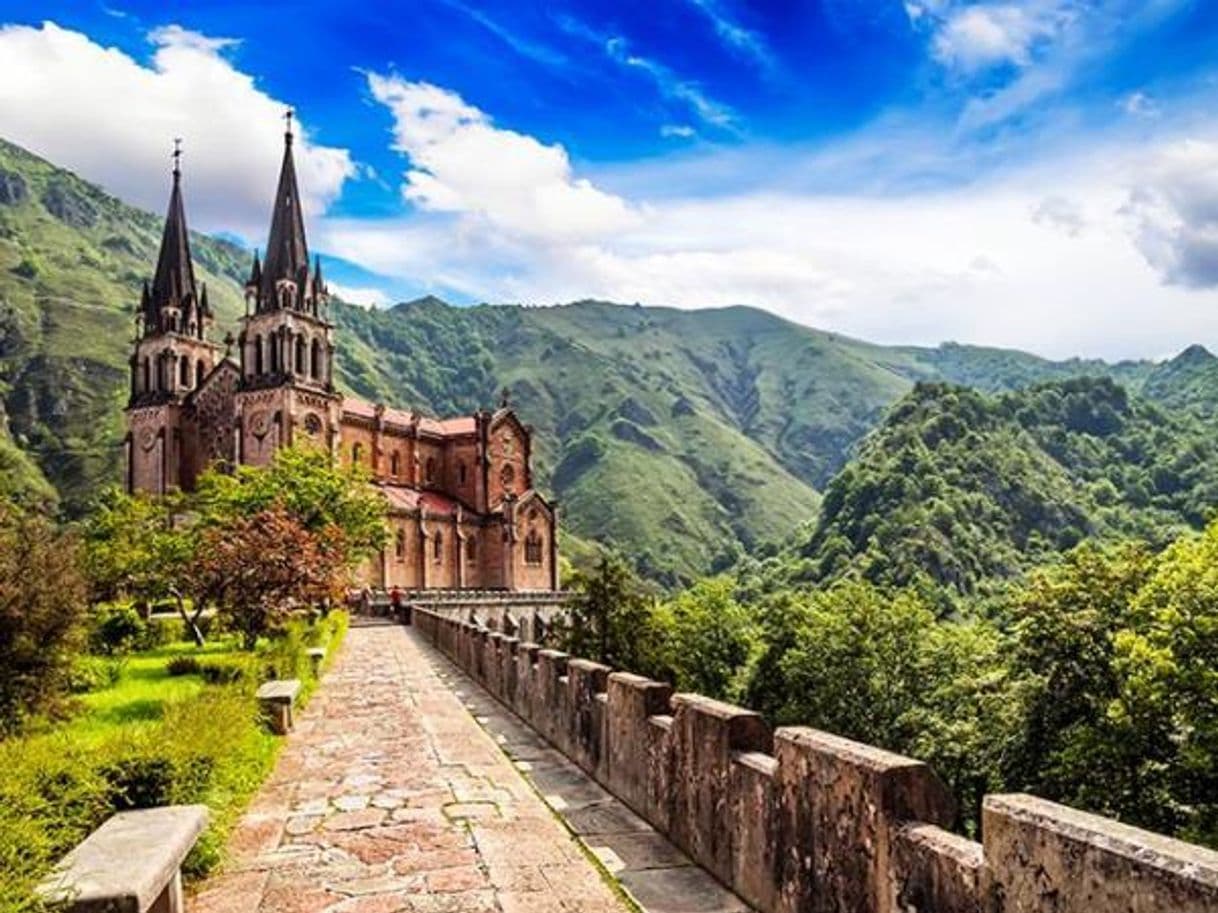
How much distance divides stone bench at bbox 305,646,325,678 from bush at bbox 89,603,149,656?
7.05 metres

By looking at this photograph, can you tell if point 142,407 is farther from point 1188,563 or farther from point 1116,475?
point 1116,475

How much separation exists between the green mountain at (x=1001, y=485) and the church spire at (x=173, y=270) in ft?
225

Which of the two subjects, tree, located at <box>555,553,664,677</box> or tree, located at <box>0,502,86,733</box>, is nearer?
tree, located at <box>0,502,86,733</box>

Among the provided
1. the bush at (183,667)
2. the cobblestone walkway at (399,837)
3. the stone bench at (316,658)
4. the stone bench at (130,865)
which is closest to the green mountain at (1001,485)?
the stone bench at (316,658)

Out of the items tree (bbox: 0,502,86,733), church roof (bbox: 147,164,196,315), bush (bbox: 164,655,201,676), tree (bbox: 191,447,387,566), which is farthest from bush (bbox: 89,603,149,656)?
church roof (bbox: 147,164,196,315)

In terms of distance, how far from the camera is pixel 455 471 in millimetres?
76500

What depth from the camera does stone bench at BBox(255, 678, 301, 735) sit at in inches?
474

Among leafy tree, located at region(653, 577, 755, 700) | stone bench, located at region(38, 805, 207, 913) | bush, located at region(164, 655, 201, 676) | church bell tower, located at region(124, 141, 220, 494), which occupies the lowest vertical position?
leafy tree, located at region(653, 577, 755, 700)

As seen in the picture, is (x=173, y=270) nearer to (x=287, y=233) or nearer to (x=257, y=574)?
(x=287, y=233)

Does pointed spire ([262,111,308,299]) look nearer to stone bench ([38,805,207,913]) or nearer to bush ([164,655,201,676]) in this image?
bush ([164,655,201,676])

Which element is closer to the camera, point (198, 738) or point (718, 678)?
point (198, 738)

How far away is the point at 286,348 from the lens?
62.8m

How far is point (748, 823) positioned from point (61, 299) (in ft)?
551

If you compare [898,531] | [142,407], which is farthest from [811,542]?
[142,407]
